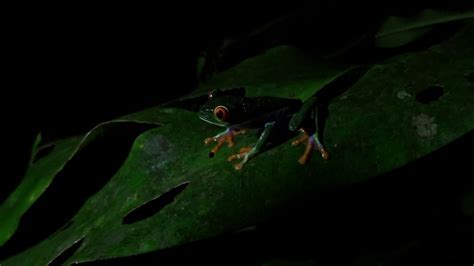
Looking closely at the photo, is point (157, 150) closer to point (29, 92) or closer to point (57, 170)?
point (57, 170)

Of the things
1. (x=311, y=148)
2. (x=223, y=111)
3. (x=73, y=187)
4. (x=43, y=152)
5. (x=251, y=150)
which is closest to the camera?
(x=311, y=148)

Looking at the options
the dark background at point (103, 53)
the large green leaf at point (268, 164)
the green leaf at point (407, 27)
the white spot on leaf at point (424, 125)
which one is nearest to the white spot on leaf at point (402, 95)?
the large green leaf at point (268, 164)

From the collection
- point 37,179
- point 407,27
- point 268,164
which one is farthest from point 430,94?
point 37,179

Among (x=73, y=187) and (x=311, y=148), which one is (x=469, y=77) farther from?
(x=73, y=187)

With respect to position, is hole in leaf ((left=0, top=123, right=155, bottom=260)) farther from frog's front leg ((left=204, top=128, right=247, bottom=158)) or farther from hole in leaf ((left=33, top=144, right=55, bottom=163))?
frog's front leg ((left=204, top=128, right=247, bottom=158))

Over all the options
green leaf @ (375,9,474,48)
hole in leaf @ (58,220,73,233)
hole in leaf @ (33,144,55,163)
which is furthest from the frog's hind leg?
hole in leaf @ (33,144,55,163)

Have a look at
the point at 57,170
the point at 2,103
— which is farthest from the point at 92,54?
the point at 57,170
